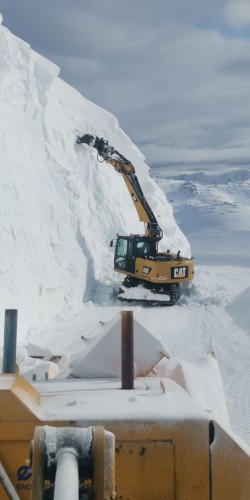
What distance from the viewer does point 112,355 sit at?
161 inches

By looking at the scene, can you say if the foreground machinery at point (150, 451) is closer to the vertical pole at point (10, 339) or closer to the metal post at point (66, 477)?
the vertical pole at point (10, 339)

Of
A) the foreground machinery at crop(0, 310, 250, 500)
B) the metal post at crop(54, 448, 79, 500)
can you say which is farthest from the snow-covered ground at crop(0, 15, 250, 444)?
the metal post at crop(54, 448, 79, 500)

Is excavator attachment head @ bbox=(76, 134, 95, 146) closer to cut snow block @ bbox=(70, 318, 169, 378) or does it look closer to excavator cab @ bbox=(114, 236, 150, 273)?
excavator cab @ bbox=(114, 236, 150, 273)

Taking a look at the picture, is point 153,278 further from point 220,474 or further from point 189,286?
point 220,474

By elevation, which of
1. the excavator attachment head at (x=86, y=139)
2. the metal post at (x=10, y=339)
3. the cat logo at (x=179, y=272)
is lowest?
the metal post at (x=10, y=339)

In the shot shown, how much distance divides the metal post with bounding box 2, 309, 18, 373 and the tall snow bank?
7926 millimetres

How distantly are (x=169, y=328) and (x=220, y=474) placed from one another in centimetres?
1015

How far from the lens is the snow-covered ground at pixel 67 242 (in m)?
11.5

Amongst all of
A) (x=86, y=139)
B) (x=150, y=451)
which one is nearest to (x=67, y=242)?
(x=86, y=139)

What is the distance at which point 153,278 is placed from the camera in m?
16.1

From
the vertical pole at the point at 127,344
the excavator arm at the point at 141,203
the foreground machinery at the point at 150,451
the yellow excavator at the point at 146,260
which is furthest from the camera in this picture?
the excavator arm at the point at 141,203

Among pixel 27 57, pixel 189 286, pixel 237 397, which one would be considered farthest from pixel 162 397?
pixel 27 57

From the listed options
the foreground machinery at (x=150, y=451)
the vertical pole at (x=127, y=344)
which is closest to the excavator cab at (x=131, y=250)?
the vertical pole at (x=127, y=344)

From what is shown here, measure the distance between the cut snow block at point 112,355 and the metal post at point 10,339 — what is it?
0.84 metres
